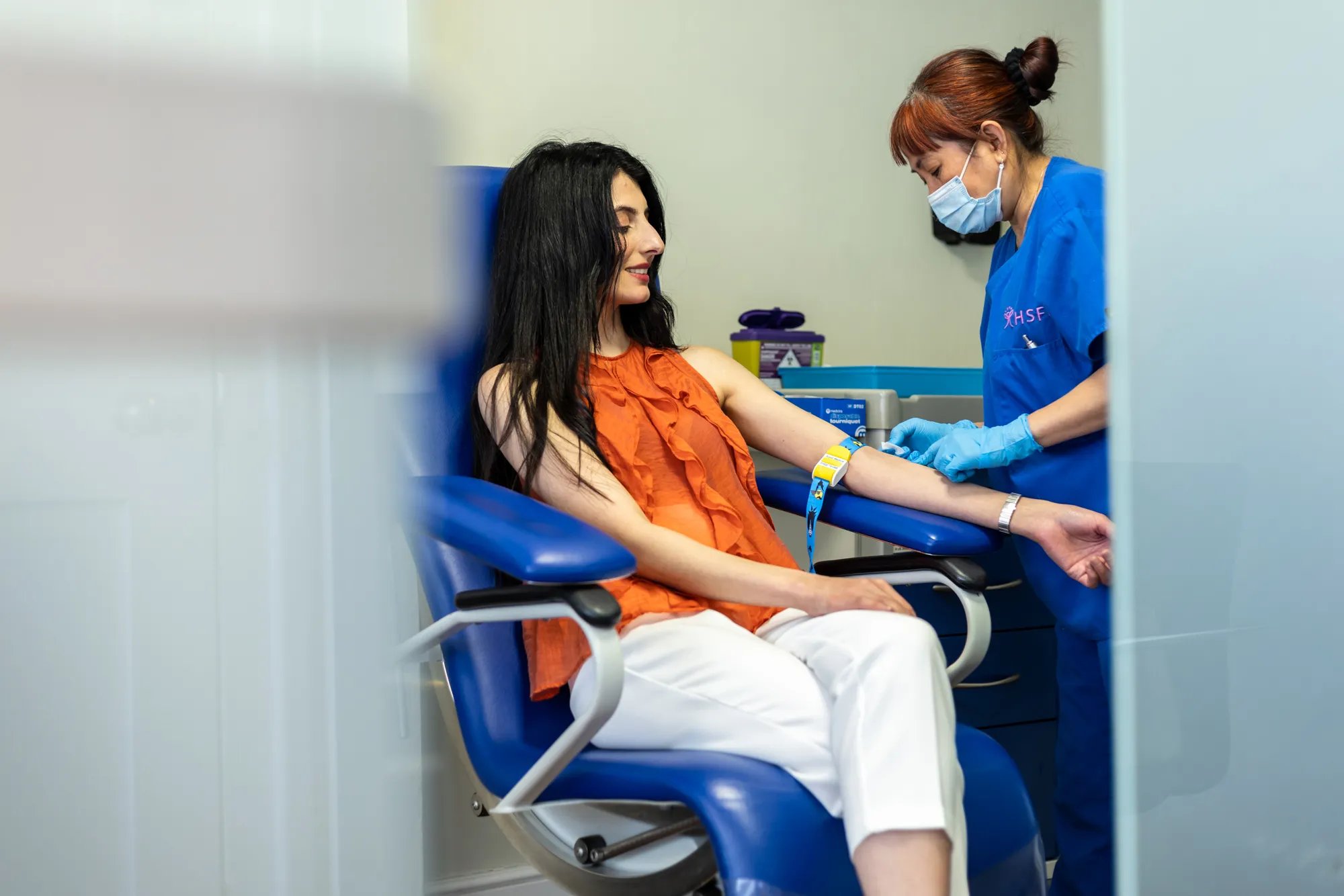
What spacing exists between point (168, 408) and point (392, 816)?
0.16 metres

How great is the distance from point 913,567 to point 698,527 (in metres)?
0.31

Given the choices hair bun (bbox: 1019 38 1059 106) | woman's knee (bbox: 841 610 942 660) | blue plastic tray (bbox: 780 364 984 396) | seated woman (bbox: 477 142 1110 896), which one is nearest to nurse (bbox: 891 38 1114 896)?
hair bun (bbox: 1019 38 1059 106)

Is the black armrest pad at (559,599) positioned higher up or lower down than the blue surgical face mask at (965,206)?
lower down

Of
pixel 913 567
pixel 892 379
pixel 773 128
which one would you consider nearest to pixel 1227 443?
pixel 913 567

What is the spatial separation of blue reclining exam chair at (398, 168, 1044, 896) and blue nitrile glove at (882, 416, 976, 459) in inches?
9.0

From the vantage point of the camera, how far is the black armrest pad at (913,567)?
1.41 metres

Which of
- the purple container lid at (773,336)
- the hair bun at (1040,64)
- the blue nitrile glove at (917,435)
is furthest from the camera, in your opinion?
the purple container lid at (773,336)

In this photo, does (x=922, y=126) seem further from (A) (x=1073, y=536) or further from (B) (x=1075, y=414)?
(A) (x=1073, y=536)

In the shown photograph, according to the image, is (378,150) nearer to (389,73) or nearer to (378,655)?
(389,73)

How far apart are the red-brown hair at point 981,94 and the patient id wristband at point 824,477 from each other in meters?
0.52

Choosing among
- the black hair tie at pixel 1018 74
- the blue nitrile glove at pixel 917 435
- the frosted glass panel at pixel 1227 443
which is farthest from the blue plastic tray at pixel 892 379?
the frosted glass panel at pixel 1227 443

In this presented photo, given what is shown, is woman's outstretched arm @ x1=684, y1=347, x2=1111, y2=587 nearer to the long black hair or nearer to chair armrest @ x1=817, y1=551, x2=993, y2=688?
chair armrest @ x1=817, y1=551, x2=993, y2=688

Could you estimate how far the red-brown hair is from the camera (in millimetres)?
1648

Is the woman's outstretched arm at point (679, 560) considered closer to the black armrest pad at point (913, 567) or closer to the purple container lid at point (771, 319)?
the black armrest pad at point (913, 567)
